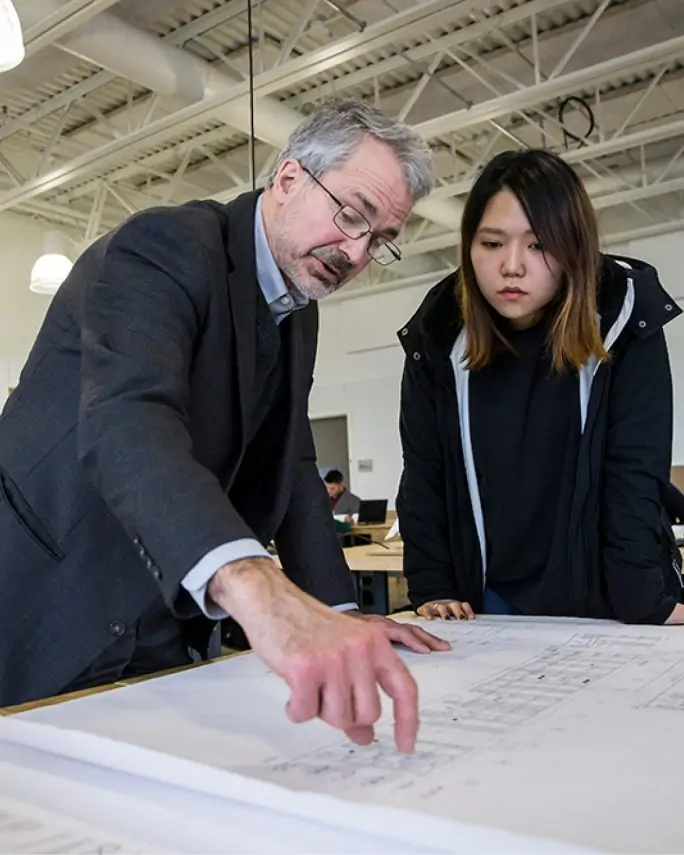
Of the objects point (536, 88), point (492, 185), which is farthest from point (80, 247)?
point (492, 185)

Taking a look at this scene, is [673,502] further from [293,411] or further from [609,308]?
[293,411]

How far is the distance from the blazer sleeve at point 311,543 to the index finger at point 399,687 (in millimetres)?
621

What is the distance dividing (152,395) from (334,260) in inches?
15.4

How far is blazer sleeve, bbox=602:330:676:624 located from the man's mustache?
0.47 metres

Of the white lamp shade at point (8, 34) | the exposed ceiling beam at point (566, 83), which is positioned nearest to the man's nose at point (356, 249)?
the white lamp shade at point (8, 34)

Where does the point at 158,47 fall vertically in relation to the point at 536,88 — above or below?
above

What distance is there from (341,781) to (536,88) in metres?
4.85

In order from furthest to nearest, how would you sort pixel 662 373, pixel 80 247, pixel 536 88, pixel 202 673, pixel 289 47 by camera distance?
pixel 80 247 < pixel 536 88 < pixel 289 47 < pixel 662 373 < pixel 202 673

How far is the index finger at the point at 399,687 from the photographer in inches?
22.5

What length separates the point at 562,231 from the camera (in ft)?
4.24

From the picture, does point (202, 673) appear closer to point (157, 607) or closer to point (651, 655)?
point (157, 607)

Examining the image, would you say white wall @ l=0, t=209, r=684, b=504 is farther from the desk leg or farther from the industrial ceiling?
the desk leg

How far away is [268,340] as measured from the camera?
1107mm

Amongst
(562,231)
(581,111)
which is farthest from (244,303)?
(581,111)
